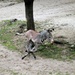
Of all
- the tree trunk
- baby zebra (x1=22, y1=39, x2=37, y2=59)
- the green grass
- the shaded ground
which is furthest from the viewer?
the tree trunk

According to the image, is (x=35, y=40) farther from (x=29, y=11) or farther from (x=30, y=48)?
(x=29, y=11)

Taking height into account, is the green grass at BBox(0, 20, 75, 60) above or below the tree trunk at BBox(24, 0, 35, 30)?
below

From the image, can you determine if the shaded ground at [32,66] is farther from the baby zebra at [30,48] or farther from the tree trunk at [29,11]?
the tree trunk at [29,11]

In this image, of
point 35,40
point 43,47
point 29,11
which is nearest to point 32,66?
point 35,40

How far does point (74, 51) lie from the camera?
33.2 feet

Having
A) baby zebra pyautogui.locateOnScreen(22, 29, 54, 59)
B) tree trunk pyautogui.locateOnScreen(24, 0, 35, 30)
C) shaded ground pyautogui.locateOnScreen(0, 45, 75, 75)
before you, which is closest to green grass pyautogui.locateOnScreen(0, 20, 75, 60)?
baby zebra pyautogui.locateOnScreen(22, 29, 54, 59)

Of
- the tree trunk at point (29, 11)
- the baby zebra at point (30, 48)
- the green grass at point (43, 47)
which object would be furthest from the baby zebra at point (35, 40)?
the tree trunk at point (29, 11)

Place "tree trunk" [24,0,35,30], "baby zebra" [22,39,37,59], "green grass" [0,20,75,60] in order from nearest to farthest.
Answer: "baby zebra" [22,39,37,59] → "green grass" [0,20,75,60] → "tree trunk" [24,0,35,30]

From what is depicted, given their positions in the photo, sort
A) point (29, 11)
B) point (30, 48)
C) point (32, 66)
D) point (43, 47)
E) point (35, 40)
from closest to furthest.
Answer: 1. point (32, 66)
2. point (30, 48)
3. point (35, 40)
4. point (43, 47)
5. point (29, 11)

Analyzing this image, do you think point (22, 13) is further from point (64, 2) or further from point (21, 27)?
point (21, 27)

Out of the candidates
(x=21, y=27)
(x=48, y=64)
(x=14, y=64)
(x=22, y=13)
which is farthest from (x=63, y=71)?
(x=22, y=13)

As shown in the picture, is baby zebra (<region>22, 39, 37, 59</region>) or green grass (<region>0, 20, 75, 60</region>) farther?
green grass (<region>0, 20, 75, 60</region>)

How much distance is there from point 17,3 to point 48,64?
1566 cm

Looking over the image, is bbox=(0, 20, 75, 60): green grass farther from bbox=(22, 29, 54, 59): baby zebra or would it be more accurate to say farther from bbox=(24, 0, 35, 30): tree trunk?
bbox=(24, 0, 35, 30): tree trunk
